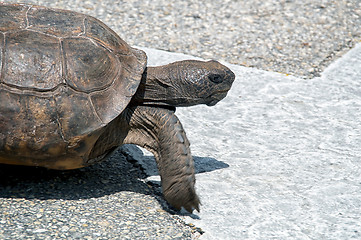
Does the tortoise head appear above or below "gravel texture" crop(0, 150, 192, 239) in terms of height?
above

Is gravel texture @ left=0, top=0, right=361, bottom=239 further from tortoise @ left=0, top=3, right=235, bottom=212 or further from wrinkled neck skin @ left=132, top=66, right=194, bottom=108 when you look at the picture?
wrinkled neck skin @ left=132, top=66, right=194, bottom=108

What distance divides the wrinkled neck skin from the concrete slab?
0.56 m

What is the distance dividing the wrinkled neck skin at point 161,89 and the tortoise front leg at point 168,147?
0.27 ft

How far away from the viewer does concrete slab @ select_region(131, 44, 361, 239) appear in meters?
3.46

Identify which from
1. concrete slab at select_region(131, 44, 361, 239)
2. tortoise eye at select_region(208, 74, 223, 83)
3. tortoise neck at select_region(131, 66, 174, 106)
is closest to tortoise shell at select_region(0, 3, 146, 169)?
tortoise neck at select_region(131, 66, 174, 106)

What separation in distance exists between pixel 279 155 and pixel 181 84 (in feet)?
3.40

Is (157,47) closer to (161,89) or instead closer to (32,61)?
(161,89)

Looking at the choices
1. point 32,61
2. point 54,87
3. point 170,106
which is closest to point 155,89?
point 170,106

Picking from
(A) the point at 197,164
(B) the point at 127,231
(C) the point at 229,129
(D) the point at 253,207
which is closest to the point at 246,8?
(C) the point at 229,129

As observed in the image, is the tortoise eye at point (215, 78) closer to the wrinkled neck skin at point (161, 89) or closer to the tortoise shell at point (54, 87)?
the wrinkled neck skin at point (161, 89)

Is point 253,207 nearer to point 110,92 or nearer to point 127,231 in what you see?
point 127,231

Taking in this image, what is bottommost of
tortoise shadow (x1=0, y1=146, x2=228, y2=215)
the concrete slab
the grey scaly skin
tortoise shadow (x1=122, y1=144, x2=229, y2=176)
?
tortoise shadow (x1=0, y1=146, x2=228, y2=215)

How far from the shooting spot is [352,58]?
5.88m

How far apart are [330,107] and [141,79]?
2.01 metres
